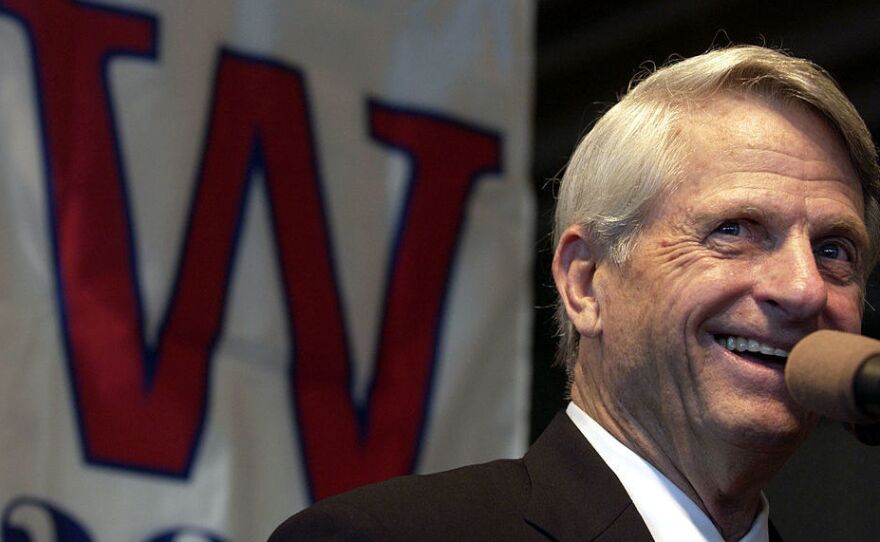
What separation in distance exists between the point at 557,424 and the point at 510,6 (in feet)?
4.95

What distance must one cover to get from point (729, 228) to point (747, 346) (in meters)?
0.19

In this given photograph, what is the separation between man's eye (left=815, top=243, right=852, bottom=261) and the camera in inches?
86.1

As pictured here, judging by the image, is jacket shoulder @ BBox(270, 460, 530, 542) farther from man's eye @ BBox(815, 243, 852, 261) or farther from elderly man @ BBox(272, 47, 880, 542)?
man's eye @ BBox(815, 243, 852, 261)

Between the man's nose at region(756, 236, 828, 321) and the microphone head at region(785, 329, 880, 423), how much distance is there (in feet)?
1.10

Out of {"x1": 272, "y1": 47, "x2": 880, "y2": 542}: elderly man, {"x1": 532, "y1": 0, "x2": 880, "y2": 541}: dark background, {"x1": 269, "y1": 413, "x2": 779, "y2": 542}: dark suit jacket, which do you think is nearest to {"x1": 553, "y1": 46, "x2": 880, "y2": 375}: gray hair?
{"x1": 272, "y1": 47, "x2": 880, "y2": 542}: elderly man

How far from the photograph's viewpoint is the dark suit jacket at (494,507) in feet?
6.21

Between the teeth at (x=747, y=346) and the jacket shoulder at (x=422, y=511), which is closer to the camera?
the jacket shoulder at (x=422, y=511)

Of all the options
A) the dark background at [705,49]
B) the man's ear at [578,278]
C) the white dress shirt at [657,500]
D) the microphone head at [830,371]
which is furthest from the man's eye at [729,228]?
the dark background at [705,49]

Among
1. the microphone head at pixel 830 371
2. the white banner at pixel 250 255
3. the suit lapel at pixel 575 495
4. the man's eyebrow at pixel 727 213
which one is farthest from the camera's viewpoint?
the white banner at pixel 250 255

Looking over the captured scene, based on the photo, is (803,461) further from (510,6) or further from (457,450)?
(510,6)

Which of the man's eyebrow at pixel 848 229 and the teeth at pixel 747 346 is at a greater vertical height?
the man's eyebrow at pixel 848 229

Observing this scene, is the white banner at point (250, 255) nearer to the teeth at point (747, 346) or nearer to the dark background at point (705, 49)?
the dark background at point (705, 49)

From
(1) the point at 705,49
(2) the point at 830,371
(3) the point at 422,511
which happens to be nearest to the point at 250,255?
(3) the point at 422,511

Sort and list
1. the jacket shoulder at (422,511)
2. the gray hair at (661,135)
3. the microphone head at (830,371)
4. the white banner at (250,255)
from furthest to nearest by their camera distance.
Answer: the white banner at (250,255) → the gray hair at (661,135) → the jacket shoulder at (422,511) → the microphone head at (830,371)
